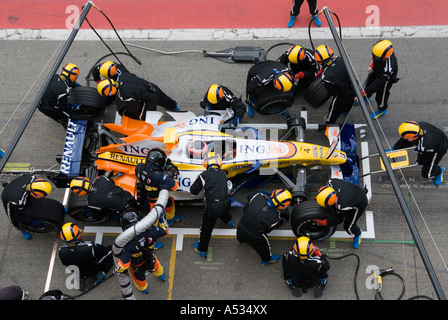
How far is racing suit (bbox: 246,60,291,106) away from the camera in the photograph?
8766mm

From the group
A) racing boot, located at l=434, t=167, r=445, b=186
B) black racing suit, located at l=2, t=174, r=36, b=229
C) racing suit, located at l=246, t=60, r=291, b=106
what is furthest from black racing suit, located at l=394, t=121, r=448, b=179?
black racing suit, located at l=2, t=174, r=36, b=229

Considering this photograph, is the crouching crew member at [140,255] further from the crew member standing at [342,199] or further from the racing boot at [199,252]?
the crew member standing at [342,199]

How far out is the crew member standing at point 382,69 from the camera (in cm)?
825

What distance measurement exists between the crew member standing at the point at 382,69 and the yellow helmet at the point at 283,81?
148cm

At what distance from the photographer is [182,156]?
320 inches

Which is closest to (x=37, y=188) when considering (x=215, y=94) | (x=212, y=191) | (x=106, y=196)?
(x=106, y=196)

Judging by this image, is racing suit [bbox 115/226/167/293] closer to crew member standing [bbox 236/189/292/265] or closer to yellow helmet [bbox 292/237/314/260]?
crew member standing [bbox 236/189/292/265]

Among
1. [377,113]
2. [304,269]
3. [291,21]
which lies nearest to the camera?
[304,269]

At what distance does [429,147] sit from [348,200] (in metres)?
1.88

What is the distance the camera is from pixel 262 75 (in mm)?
8797

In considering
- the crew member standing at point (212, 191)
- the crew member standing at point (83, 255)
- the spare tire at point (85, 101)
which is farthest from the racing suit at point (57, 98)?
the crew member standing at point (212, 191)

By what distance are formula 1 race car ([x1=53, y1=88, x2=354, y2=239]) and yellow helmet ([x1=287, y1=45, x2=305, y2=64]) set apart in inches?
49.7

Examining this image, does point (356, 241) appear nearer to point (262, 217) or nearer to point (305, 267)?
point (305, 267)

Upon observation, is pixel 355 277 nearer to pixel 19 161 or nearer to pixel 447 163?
pixel 447 163
